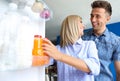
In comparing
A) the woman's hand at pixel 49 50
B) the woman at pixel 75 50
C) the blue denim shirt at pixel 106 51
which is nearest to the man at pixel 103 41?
the blue denim shirt at pixel 106 51

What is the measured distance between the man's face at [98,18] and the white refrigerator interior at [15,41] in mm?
792

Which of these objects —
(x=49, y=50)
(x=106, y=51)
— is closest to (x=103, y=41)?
(x=106, y=51)

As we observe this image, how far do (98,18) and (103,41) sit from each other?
181mm

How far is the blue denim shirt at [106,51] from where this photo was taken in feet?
4.76

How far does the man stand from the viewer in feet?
4.79

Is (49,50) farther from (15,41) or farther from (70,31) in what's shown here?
(70,31)

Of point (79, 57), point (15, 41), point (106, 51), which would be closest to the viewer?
point (15, 41)

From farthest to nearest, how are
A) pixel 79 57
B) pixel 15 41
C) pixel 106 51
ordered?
pixel 106 51 → pixel 79 57 → pixel 15 41

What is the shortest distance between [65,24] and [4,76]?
1.41 ft

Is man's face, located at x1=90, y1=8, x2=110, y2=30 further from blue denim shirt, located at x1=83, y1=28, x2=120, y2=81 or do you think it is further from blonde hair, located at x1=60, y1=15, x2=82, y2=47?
blonde hair, located at x1=60, y1=15, x2=82, y2=47

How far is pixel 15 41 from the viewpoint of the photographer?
28.4 inches

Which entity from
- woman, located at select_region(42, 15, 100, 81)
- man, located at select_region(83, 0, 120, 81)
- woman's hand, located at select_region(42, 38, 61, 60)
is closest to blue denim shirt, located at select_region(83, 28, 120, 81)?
man, located at select_region(83, 0, 120, 81)

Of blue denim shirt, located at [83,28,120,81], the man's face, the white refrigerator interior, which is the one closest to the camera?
the white refrigerator interior

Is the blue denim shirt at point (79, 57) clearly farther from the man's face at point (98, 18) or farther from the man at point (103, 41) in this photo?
the man's face at point (98, 18)
